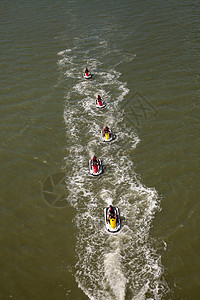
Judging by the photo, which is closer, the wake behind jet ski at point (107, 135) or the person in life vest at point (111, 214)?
the person in life vest at point (111, 214)

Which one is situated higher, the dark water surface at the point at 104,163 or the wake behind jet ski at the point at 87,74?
the wake behind jet ski at the point at 87,74

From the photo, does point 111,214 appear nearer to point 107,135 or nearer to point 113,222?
point 113,222

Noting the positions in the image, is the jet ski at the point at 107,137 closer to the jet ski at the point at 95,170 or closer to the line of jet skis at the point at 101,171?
the line of jet skis at the point at 101,171

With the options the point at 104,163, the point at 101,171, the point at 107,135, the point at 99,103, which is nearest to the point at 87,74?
the point at 99,103

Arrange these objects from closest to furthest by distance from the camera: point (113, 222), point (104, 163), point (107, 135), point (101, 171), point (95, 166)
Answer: point (113, 222), point (95, 166), point (101, 171), point (104, 163), point (107, 135)

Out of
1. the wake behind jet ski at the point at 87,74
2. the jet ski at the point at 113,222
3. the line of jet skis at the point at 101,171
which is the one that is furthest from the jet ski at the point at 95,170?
the wake behind jet ski at the point at 87,74

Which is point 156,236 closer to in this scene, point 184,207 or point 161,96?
point 184,207
